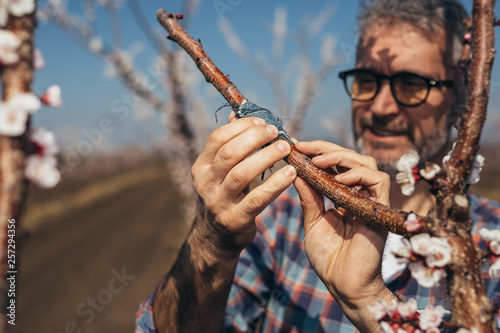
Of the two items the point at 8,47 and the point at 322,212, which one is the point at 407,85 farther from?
the point at 8,47

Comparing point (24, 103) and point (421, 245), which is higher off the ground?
point (24, 103)

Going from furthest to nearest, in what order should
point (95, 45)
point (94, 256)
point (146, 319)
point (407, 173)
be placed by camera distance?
1. point (94, 256)
2. point (95, 45)
3. point (146, 319)
4. point (407, 173)

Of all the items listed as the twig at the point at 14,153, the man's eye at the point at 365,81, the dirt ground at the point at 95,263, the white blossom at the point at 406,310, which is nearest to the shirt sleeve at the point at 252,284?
the man's eye at the point at 365,81

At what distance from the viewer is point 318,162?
1149mm

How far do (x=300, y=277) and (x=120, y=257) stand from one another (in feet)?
30.7

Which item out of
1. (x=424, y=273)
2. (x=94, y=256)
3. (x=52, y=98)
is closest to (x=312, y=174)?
(x=424, y=273)

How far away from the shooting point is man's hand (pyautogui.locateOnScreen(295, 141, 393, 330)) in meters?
1.16

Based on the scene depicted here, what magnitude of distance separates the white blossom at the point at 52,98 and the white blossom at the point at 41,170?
0.10 m

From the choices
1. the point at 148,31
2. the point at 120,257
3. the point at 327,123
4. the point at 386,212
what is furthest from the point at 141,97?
the point at 327,123

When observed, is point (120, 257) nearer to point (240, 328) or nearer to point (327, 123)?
point (327, 123)

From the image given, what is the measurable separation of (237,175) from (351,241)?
47cm

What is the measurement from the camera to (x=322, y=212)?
1.33 meters

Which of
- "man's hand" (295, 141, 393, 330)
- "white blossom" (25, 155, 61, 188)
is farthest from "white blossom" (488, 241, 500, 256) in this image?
"white blossom" (25, 155, 61, 188)

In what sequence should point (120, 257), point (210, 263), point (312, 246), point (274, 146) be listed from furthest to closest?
point (120, 257), point (210, 263), point (312, 246), point (274, 146)
